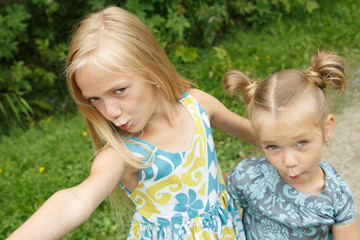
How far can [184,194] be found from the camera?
1.71 m

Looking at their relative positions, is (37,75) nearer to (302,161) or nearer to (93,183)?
(93,183)

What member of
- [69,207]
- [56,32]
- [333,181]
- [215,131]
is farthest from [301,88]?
[56,32]

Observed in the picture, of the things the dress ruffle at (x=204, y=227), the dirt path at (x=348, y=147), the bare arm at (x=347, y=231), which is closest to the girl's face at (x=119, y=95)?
the dress ruffle at (x=204, y=227)

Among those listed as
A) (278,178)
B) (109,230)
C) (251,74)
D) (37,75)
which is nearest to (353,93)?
(251,74)

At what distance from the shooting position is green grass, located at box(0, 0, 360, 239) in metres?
2.87

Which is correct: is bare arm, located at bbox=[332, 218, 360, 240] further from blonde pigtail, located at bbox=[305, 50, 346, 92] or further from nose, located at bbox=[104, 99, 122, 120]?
nose, located at bbox=[104, 99, 122, 120]

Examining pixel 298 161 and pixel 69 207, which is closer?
pixel 69 207

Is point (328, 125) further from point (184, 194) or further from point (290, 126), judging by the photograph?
point (184, 194)

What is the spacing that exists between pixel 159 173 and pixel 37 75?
3.15 meters

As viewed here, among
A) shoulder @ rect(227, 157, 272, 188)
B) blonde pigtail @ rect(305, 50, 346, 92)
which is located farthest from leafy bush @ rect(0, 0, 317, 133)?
blonde pigtail @ rect(305, 50, 346, 92)

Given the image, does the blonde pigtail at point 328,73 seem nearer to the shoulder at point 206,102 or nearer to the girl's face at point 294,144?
the girl's face at point 294,144

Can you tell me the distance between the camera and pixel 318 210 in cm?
149

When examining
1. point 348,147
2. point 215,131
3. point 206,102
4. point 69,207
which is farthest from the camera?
point 215,131

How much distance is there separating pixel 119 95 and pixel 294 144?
2.25ft
